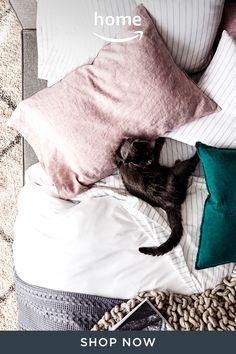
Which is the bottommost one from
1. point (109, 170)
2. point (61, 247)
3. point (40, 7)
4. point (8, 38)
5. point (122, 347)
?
point (122, 347)

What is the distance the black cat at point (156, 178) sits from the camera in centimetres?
114

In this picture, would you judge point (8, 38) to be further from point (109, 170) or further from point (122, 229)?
point (122, 229)

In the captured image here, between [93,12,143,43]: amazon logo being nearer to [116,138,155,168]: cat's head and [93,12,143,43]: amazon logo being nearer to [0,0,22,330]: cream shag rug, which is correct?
[116,138,155,168]: cat's head

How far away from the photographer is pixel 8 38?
1.44m

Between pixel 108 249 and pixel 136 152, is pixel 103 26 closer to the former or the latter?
pixel 136 152

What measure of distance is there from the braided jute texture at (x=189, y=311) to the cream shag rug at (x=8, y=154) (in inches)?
19.1

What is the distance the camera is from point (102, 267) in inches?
45.3

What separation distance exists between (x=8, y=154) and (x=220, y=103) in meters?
0.68

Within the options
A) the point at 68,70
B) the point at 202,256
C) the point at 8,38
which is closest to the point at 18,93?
the point at 8,38

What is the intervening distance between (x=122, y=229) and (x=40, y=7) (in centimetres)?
56

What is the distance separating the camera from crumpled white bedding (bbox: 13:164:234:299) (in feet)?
3.76

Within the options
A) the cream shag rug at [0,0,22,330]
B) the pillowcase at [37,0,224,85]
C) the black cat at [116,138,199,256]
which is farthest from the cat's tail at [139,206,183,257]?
the cream shag rug at [0,0,22,330]

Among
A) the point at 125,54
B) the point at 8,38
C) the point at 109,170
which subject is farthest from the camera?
the point at 8,38

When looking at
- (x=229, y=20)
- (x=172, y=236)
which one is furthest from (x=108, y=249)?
(x=229, y=20)
